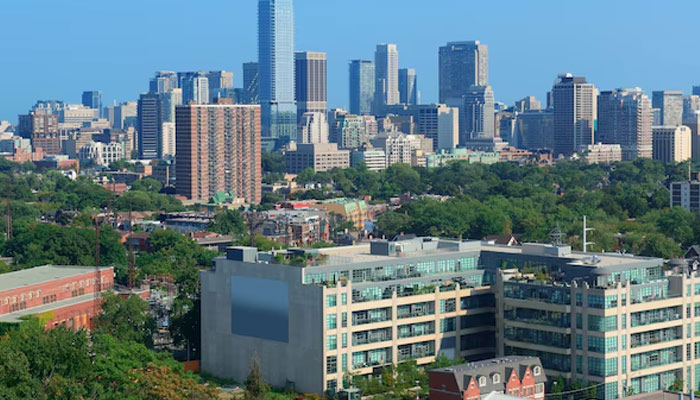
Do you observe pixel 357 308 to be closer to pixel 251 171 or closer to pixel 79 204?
pixel 79 204

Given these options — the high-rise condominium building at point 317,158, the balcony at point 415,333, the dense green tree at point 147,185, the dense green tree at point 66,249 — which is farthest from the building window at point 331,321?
the high-rise condominium building at point 317,158

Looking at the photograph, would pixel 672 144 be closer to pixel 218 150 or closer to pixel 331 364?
pixel 218 150

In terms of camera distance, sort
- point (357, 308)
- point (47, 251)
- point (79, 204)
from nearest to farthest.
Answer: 1. point (357, 308)
2. point (47, 251)
3. point (79, 204)

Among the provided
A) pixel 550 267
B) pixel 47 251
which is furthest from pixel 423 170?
pixel 550 267

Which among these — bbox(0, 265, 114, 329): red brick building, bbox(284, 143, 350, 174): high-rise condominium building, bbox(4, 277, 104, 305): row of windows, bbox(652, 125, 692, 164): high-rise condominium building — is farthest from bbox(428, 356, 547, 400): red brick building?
bbox(652, 125, 692, 164): high-rise condominium building

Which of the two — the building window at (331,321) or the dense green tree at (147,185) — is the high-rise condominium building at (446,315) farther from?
the dense green tree at (147,185)

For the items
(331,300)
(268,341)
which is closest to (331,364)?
(331,300)
